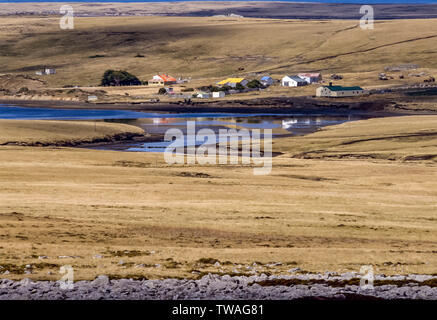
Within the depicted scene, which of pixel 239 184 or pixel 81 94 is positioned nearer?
pixel 239 184

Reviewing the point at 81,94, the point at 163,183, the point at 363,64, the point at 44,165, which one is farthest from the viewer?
the point at 363,64

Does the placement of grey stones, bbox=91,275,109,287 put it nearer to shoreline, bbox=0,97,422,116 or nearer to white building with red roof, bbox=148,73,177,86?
shoreline, bbox=0,97,422,116

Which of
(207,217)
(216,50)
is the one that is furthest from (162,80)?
(207,217)

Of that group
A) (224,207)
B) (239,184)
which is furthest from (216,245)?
(239,184)

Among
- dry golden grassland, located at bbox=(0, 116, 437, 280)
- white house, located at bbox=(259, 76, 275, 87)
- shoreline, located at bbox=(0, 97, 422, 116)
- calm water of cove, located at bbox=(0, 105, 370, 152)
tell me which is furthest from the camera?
white house, located at bbox=(259, 76, 275, 87)

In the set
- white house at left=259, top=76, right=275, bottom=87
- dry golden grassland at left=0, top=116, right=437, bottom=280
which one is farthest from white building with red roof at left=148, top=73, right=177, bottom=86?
dry golden grassland at left=0, top=116, right=437, bottom=280
